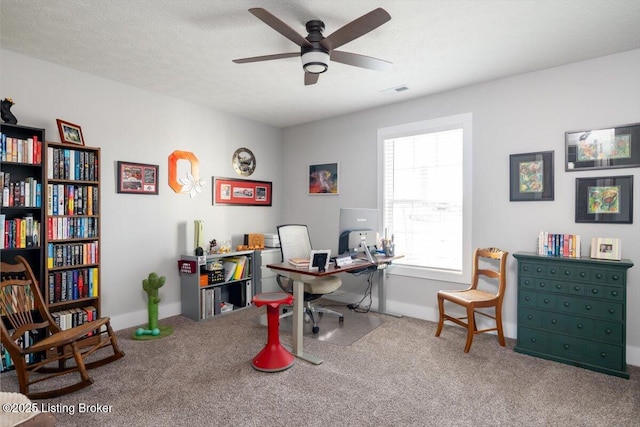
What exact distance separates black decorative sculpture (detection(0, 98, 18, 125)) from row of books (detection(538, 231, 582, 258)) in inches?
183

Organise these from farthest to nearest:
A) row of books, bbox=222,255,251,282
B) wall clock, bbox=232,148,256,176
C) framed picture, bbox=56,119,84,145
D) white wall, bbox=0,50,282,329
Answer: wall clock, bbox=232,148,256,176, row of books, bbox=222,255,251,282, white wall, bbox=0,50,282,329, framed picture, bbox=56,119,84,145

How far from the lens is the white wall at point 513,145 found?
2.93 meters

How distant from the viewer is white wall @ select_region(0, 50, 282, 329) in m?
3.16

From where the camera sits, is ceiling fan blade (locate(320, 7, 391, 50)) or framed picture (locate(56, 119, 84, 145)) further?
framed picture (locate(56, 119, 84, 145))

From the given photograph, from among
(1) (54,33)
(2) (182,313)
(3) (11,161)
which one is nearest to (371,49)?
(1) (54,33)

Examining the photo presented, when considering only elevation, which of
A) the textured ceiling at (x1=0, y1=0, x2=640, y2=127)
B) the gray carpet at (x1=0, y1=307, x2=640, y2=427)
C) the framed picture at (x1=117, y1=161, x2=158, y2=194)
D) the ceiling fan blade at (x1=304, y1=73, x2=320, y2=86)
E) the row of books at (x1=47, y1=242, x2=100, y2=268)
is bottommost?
the gray carpet at (x1=0, y1=307, x2=640, y2=427)

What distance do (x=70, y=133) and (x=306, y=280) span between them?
258 cm

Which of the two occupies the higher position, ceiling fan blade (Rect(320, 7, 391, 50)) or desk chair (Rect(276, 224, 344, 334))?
ceiling fan blade (Rect(320, 7, 391, 50))

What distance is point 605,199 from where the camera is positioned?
9.82ft

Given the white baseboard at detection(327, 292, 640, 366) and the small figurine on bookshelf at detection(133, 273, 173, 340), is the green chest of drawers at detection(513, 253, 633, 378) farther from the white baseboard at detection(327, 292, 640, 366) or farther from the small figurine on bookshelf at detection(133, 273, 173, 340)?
the small figurine on bookshelf at detection(133, 273, 173, 340)

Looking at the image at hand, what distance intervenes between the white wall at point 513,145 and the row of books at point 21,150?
3333 mm

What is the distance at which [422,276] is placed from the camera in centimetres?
408

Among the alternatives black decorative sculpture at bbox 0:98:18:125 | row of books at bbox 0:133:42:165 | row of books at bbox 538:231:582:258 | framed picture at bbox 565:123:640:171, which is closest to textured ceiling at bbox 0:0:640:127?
black decorative sculpture at bbox 0:98:18:125

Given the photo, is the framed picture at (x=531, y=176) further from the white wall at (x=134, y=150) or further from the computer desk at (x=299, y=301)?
the white wall at (x=134, y=150)
